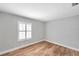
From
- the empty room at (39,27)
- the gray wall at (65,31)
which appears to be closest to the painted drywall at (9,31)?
the empty room at (39,27)

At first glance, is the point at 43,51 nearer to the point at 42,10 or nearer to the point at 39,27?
the point at 39,27

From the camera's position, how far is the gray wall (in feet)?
3.29

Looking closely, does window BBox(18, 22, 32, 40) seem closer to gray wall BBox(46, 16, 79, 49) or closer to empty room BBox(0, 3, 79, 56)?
empty room BBox(0, 3, 79, 56)

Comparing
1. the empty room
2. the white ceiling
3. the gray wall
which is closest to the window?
the empty room

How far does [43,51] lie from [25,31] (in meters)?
0.42

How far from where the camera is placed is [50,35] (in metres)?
1.14

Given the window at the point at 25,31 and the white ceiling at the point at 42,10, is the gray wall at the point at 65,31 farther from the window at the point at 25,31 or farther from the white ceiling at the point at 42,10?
the window at the point at 25,31

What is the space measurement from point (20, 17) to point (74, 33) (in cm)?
85

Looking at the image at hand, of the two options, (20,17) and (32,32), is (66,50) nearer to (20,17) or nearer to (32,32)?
(32,32)

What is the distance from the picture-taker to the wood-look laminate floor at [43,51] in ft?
3.28

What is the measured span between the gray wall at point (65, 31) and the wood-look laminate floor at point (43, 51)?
3.6 inches

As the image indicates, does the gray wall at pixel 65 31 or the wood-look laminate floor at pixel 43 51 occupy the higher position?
the gray wall at pixel 65 31

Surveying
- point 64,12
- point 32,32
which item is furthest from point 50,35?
point 64,12

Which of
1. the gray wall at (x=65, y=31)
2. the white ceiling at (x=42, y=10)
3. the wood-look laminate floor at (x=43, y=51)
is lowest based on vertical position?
the wood-look laminate floor at (x=43, y=51)
